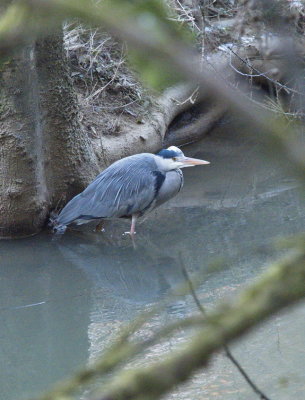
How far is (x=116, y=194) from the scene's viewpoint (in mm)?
6242

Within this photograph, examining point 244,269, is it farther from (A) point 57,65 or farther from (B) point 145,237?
(A) point 57,65

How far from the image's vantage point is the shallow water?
3.85 meters

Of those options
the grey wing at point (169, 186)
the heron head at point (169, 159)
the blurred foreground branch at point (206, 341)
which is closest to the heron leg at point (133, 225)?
the grey wing at point (169, 186)

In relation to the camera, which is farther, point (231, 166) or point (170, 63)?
point (231, 166)

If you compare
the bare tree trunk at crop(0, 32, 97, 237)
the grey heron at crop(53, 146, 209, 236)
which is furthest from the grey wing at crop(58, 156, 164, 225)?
the bare tree trunk at crop(0, 32, 97, 237)

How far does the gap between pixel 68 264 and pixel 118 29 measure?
4.97 m

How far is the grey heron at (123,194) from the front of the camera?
6.18 metres

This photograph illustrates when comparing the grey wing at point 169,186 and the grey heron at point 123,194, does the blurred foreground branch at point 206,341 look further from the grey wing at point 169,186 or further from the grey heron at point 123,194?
the grey wing at point 169,186

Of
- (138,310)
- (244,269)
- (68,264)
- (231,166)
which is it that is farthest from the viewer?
(231,166)

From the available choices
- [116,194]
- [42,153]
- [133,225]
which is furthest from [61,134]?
[133,225]

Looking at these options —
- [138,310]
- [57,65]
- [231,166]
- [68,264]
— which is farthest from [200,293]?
[231,166]

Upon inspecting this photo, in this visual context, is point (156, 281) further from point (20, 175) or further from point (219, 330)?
point (219, 330)

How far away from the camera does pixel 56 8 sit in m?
0.83

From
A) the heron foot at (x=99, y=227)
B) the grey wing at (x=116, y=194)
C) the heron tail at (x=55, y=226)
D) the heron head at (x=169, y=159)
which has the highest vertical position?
the heron head at (x=169, y=159)
